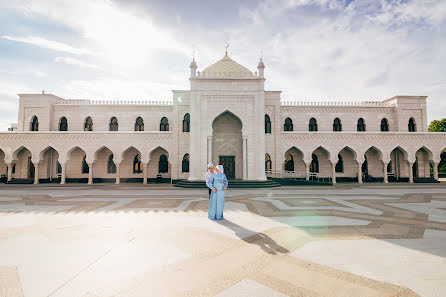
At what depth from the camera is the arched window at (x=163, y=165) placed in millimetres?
21127

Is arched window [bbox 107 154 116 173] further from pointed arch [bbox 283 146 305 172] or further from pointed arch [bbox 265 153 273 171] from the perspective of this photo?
pointed arch [bbox 283 146 305 172]

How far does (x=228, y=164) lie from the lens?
63.3ft

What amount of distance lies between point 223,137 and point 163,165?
694 cm

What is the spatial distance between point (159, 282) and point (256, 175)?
14.4 metres

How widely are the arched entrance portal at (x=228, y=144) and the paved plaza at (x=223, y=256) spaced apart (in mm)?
12702

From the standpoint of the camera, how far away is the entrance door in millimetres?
19141

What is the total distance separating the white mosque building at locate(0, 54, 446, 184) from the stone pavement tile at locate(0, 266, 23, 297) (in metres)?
13.6

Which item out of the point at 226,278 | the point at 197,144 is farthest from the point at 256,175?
the point at 226,278

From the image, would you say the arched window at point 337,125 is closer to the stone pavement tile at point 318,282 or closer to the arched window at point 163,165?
the arched window at point 163,165

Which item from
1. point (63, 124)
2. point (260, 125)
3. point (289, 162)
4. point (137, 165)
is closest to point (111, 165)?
point (137, 165)

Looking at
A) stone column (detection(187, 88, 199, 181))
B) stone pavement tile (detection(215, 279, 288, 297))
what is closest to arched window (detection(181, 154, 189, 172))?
stone column (detection(187, 88, 199, 181))

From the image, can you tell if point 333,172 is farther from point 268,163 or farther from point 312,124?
point 268,163

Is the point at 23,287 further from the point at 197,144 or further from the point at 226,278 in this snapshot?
the point at 197,144

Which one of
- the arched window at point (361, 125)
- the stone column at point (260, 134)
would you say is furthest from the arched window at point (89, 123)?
the arched window at point (361, 125)
